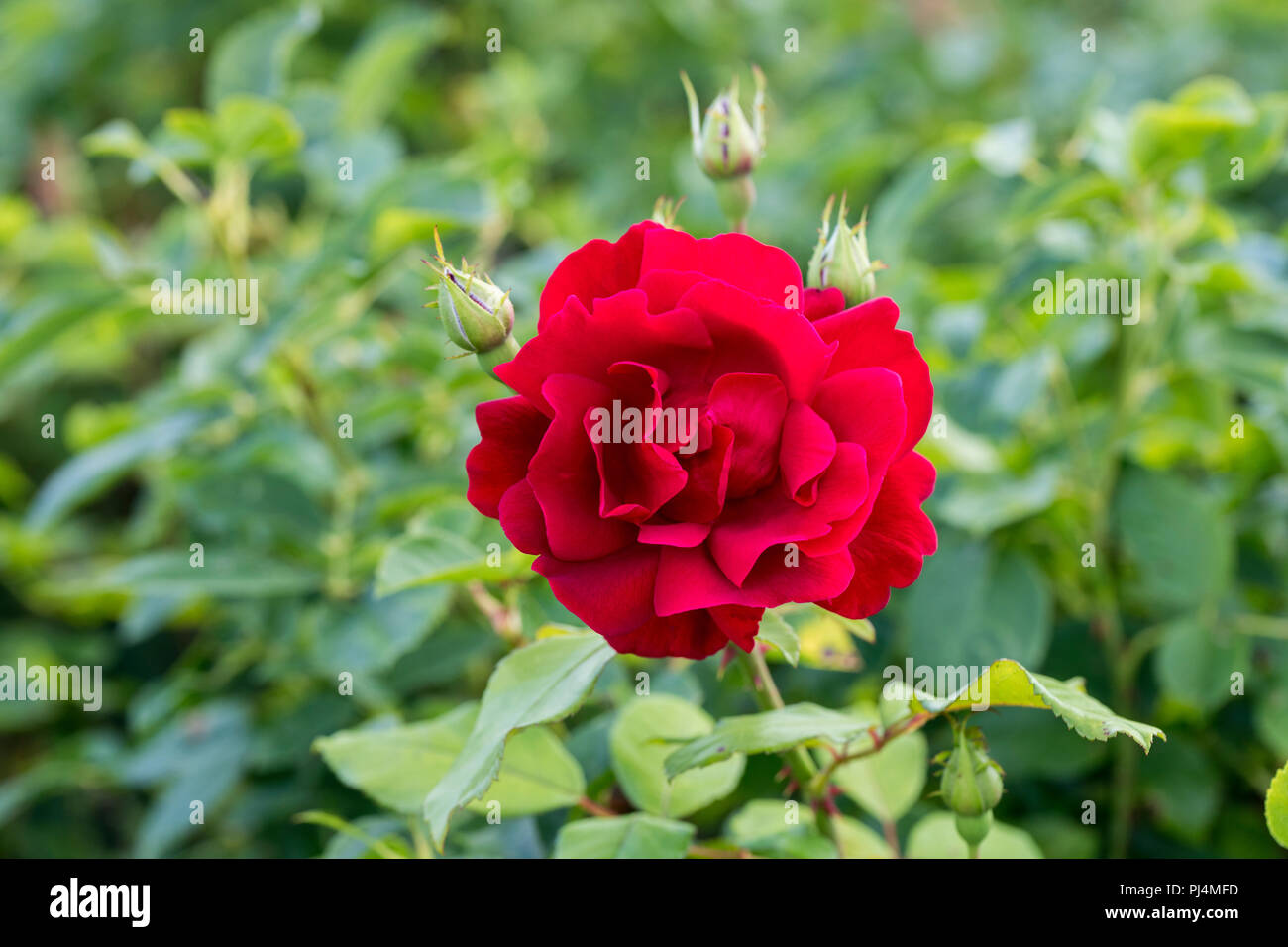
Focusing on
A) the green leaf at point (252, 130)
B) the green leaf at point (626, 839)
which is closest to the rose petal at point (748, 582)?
the green leaf at point (626, 839)

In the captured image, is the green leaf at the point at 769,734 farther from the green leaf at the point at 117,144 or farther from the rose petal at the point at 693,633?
the green leaf at the point at 117,144

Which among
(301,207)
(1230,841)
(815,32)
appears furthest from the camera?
(815,32)

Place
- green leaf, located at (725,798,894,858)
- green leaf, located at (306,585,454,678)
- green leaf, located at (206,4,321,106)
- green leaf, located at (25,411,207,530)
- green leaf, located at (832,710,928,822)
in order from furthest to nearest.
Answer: green leaf, located at (206,4,321,106) → green leaf, located at (25,411,207,530) → green leaf, located at (306,585,454,678) → green leaf, located at (832,710,928,822) → green leaf, located at (725,798,894,858)

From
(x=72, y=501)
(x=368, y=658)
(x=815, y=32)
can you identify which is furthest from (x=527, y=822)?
(x=815, y=32)

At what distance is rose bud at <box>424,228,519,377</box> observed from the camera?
562 mm

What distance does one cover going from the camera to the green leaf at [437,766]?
2.36 ft

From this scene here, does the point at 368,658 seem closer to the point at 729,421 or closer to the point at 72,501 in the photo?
the point at 72,501

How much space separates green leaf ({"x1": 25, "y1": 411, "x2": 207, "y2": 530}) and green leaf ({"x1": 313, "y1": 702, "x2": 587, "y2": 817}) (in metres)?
0.45

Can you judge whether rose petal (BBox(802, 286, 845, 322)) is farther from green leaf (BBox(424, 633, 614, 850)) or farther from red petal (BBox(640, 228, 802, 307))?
green leaf (BBox(424, 633, 614, 850))

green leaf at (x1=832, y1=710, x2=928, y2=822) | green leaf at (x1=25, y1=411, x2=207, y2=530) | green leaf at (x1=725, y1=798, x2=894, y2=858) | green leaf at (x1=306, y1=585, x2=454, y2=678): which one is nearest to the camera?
green leaf at (x1=725, y1=798, x2=894, y2=858)

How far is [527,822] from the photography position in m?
0.83

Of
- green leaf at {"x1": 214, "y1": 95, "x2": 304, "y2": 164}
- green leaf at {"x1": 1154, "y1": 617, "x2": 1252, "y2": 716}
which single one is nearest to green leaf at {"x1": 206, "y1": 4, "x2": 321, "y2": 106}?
green leaf at {"x1": 214, "y1": 95, "x2": 304, "y2": 164}

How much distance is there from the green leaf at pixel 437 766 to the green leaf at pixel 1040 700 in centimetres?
28

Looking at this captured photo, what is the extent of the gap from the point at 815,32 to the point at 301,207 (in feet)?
3.54
